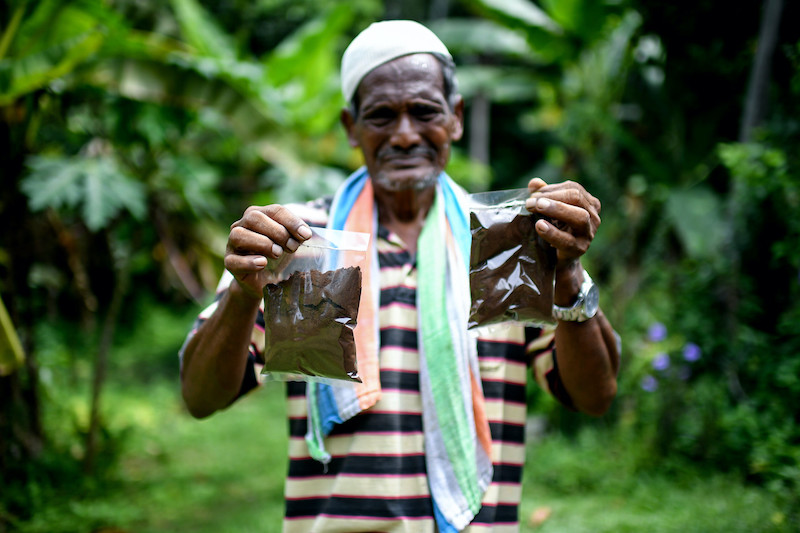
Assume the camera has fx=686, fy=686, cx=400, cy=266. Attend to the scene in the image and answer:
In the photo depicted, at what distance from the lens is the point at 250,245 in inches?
54.7

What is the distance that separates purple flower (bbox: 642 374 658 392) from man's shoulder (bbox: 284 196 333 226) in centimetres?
320

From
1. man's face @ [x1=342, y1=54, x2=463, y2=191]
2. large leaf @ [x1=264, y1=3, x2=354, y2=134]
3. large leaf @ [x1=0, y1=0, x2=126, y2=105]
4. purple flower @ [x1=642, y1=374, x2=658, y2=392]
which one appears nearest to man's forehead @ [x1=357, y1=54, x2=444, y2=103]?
man's face @ [x1=342, y1=54, x2=463, y2=191]

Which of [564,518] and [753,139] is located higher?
[753,139]

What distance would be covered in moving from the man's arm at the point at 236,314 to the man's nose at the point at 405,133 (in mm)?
473

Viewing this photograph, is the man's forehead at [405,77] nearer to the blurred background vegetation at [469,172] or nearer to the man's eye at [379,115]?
the man's eye at [379,115]

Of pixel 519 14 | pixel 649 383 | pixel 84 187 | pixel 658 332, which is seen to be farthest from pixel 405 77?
pixel 519 14

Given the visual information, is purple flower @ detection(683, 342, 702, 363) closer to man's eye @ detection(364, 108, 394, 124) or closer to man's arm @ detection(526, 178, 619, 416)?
man's arm @ detection(526, 178, 619, 416)

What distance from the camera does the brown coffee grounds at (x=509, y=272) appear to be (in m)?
1.44

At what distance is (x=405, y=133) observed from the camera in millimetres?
1769

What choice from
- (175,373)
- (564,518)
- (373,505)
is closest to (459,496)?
(373,505)

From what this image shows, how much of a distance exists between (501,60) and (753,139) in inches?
355

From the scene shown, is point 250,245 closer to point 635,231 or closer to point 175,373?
point 635,231

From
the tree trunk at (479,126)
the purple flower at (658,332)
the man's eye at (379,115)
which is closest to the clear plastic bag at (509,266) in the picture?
the man's eye at (379,115)

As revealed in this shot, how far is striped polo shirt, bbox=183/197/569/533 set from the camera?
163 centimetres
